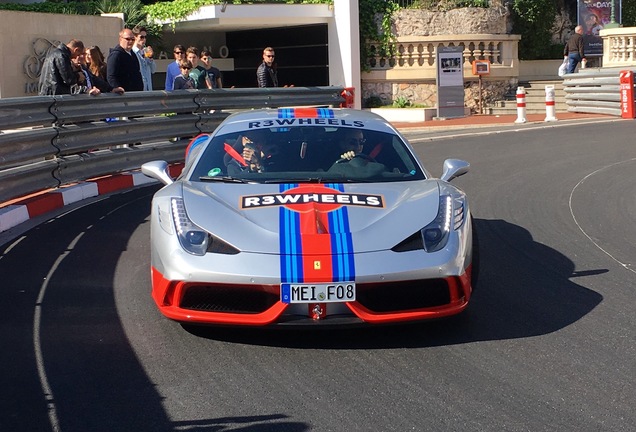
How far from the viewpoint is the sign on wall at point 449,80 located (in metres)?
25.8

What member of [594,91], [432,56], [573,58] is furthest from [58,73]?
[573,58]

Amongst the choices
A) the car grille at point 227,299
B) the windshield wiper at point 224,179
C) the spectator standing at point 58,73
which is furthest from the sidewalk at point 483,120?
the car grille at point 227,299

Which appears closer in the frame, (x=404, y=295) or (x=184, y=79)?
(x=404, y=295)

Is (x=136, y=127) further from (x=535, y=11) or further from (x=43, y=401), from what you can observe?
(x=535, y=11)

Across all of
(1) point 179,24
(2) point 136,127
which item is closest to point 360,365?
(2) point 136,127

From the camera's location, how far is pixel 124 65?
14.1m

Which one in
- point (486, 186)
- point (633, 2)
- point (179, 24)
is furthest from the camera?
point (633, 2)

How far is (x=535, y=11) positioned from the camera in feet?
102

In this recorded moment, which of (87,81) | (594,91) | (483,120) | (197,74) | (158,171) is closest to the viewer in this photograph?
(158,171)

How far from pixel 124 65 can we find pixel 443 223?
30.2 feet

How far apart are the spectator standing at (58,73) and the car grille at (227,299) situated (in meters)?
7.56

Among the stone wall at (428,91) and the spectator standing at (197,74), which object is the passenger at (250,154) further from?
the stone wall at (428,91)

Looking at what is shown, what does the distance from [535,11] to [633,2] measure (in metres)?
4.16

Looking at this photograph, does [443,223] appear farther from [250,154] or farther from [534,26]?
[534,26]
